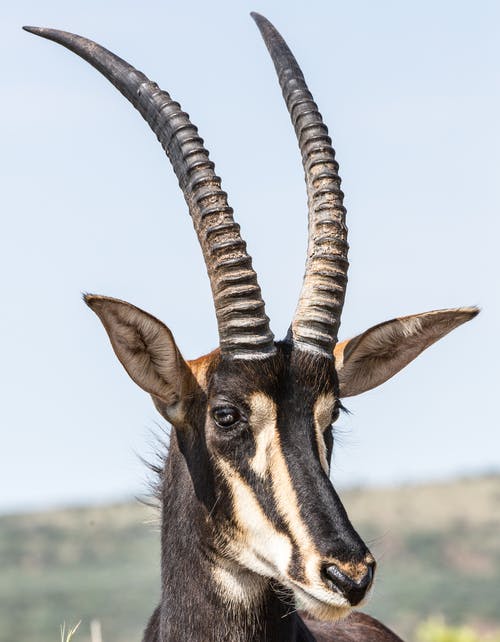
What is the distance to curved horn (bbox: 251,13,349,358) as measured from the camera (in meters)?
10.7

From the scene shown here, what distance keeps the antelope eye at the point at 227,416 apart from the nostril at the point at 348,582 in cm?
120

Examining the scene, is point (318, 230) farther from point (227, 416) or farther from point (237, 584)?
point (237, 584)

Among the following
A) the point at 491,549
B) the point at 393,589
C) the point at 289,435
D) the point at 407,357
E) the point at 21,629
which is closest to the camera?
the point at 289,435

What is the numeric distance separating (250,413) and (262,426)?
0.12 m

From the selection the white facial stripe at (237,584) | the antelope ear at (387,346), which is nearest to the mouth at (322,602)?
the white facial stripe at (237,584)

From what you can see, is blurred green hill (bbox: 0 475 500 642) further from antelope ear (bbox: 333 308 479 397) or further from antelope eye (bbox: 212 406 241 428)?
antelope eye (bbox: 212 406 241 428)

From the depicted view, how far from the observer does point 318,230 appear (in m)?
Answer: 11.1

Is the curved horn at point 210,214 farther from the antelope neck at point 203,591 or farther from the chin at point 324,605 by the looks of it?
the chin at point 324,605

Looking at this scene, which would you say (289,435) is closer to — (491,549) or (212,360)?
(212,360)

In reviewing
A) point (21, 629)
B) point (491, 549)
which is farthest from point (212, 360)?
point (491, 549)

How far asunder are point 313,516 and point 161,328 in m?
1.56

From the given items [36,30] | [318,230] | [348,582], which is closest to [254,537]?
[348,582]

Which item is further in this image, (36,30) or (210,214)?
(36,30)

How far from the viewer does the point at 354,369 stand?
37.0 ft
